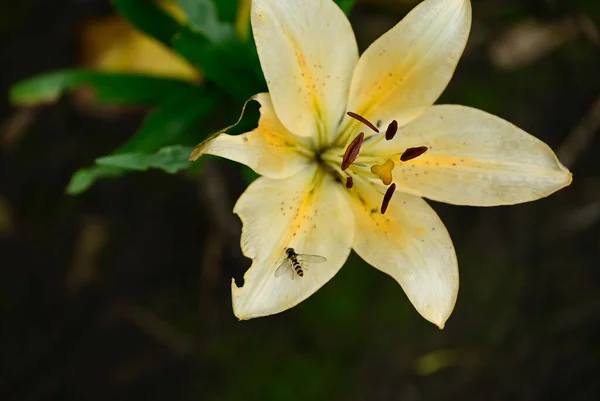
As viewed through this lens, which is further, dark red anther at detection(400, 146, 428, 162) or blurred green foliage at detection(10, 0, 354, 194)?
blurred green foliage at detection(10, 0, 354, 194)

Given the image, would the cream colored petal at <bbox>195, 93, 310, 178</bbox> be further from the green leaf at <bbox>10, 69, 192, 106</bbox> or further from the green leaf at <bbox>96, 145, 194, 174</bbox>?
the green leaf at <bbox>10, 69, 192, 106</bbox>

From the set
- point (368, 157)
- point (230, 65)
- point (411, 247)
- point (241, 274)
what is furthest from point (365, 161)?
point (241, 274)

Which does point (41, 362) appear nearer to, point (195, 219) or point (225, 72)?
point (195, 219)

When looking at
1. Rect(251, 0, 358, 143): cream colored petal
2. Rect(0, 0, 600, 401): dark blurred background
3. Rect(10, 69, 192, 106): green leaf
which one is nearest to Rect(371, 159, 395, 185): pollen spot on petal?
Rect(251, 0, 358, 143): cream colored petal

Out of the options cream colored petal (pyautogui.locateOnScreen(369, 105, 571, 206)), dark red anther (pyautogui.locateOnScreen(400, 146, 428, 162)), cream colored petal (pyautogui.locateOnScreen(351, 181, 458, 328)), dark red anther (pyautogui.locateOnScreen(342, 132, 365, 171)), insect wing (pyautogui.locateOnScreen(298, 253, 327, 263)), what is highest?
dark red anther (pyautogui.locateOnScreen(342, 132, 365, 171))

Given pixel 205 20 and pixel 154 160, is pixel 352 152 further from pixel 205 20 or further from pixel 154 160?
pixel 205 20

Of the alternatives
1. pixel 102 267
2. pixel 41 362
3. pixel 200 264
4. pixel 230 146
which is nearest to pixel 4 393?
pixel 41 362
